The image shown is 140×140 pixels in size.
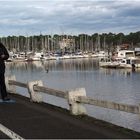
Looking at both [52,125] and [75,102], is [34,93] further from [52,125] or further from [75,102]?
[52,125]

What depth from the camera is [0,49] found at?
15.1 meters

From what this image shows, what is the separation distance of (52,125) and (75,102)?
1.79m

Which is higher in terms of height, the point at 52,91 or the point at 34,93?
the point at 52,91

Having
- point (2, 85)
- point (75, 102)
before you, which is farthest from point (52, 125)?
point (2, 85)

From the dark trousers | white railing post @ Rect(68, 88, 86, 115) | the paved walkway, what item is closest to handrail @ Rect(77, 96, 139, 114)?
white railing post @ Rect(68, 88, 86, 115)

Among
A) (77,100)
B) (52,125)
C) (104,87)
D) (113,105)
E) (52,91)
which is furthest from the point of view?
(104,87)

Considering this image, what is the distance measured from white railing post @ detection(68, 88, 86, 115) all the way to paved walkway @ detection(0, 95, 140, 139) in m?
0.24

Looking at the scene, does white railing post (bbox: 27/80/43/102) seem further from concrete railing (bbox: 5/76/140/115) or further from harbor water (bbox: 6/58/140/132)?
harbor water (bbox: 6/58/140/132)

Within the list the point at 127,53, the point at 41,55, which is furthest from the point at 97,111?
the point at 41,55

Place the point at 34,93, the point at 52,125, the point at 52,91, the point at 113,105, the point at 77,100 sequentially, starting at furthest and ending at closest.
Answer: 1. the point at 34,93
2. the point at 52,91
3. the point at 77,100
4. the point at 52,125
5. the point at 113,105

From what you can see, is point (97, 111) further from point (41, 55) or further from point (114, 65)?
point (41, 55)

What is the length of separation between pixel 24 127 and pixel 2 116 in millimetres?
1921

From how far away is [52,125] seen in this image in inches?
442

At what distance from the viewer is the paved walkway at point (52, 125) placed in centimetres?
991
